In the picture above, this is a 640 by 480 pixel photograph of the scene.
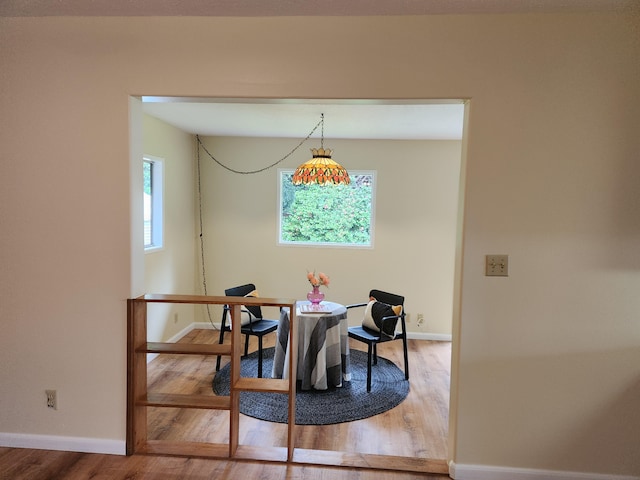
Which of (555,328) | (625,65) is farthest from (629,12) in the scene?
(555,328)

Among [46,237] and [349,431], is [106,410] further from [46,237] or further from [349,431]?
[349,431]

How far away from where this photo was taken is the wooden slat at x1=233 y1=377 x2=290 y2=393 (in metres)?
2.30

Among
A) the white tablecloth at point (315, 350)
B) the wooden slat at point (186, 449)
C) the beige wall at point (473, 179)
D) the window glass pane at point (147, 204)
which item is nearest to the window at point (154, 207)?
the window glass pane at point (147, 204)

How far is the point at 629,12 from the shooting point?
1.97 m

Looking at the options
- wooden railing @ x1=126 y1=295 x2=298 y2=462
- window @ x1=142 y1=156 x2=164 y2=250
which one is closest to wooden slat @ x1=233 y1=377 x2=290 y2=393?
wooden railing @ x1=126 y1=295 x2=298 y2=462

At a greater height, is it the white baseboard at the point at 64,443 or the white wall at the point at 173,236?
the white wall at the point at 173,236

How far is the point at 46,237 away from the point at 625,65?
320cm

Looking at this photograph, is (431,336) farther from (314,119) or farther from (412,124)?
(314,119)

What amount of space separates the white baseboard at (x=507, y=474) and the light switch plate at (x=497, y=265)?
41.6 inches

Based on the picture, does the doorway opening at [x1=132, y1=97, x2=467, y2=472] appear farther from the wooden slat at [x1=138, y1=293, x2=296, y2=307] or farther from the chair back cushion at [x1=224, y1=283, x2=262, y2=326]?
the chair back cushion at [x1=224, y1=283, x2=262, y2=326]

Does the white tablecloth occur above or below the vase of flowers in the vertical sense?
below

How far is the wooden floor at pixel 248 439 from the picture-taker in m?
2.20

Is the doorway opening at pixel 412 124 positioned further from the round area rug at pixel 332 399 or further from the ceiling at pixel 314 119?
the round area rug at pixel 332 399

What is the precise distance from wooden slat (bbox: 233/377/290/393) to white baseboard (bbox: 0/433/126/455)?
738mm
